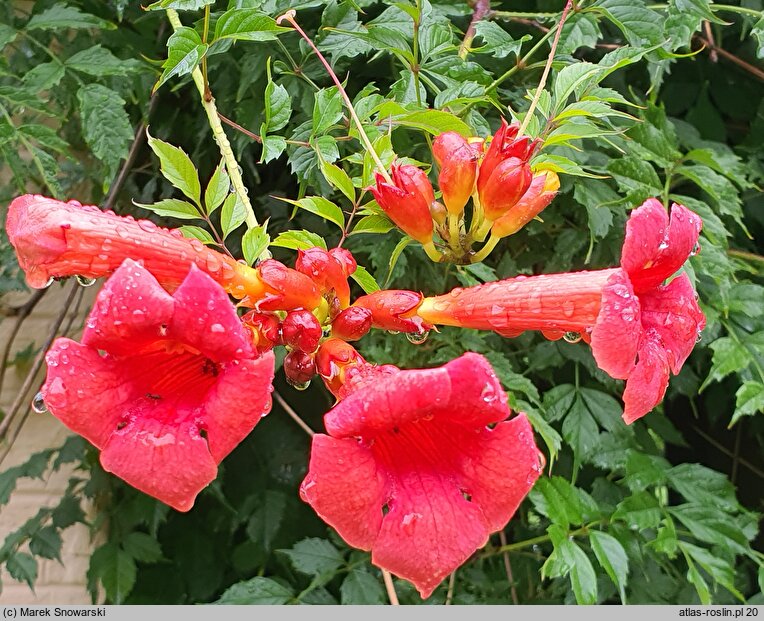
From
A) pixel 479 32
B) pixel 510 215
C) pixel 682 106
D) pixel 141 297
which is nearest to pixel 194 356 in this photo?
pixel 141 297

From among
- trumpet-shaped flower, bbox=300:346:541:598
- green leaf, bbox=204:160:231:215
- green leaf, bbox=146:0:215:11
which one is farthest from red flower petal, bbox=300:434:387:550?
green leaf, bbox=146:0:215:11

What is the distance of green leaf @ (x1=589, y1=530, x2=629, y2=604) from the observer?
1.62 m

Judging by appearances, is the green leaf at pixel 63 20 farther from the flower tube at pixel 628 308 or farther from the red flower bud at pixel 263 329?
the flower tube at pixel 628 308

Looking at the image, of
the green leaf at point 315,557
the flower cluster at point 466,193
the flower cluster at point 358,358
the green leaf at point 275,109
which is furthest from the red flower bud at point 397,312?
the green leaf at point 315,557

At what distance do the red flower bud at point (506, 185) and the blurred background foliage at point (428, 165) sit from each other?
217 millimetres

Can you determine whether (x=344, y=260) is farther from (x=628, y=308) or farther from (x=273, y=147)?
(x=628, y=308)

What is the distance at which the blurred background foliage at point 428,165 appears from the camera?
55.6 inches

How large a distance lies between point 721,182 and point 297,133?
43.3 inches

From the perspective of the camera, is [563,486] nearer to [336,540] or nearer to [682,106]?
[336,540]

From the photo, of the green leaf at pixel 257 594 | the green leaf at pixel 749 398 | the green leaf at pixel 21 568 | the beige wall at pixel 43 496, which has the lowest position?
the beige wall at pixel 43 496

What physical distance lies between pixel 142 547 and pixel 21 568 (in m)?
0.39

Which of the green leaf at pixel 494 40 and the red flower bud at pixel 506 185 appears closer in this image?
the red flower bud at pixel 506 185

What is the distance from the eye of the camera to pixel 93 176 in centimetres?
Result: 221

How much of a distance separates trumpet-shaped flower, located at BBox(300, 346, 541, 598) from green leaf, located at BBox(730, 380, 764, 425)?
101 centimetres
